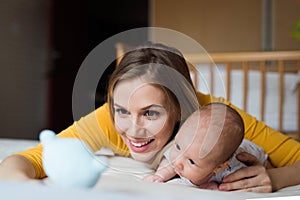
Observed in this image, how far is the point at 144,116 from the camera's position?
56 centimetres

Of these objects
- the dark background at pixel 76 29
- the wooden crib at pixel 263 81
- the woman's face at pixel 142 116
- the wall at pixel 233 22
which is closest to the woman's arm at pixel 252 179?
the woman's face at pixel 142 116

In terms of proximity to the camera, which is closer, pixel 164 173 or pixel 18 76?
pixel 164 173

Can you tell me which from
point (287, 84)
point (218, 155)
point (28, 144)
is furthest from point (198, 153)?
point (287, 84)

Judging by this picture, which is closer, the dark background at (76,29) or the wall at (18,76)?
the wall at (18,76)

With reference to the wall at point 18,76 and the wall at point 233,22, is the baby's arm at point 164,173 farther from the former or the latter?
the wall at point 233,22

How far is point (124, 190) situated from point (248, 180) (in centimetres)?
21

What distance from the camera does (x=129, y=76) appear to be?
563mm

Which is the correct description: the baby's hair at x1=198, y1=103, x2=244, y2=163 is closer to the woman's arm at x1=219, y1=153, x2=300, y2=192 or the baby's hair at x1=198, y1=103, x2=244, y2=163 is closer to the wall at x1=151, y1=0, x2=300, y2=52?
the woman's arm at x1=219, y1=153, x2=300, y2=192

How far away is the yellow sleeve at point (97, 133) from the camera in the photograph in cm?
59

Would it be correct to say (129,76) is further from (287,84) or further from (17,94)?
(287,84)

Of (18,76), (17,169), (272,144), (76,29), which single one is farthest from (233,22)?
(17,169)

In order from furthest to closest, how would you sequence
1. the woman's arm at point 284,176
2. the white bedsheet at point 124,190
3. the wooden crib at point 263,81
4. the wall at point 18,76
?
the wooden crib at point 263,81 → the wall at point 18,76 → the woman's arm at point 284,176 → the white bedsheet at point 124,190

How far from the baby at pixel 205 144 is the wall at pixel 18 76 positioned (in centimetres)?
64

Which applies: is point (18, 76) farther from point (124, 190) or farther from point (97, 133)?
point (124, 190)
